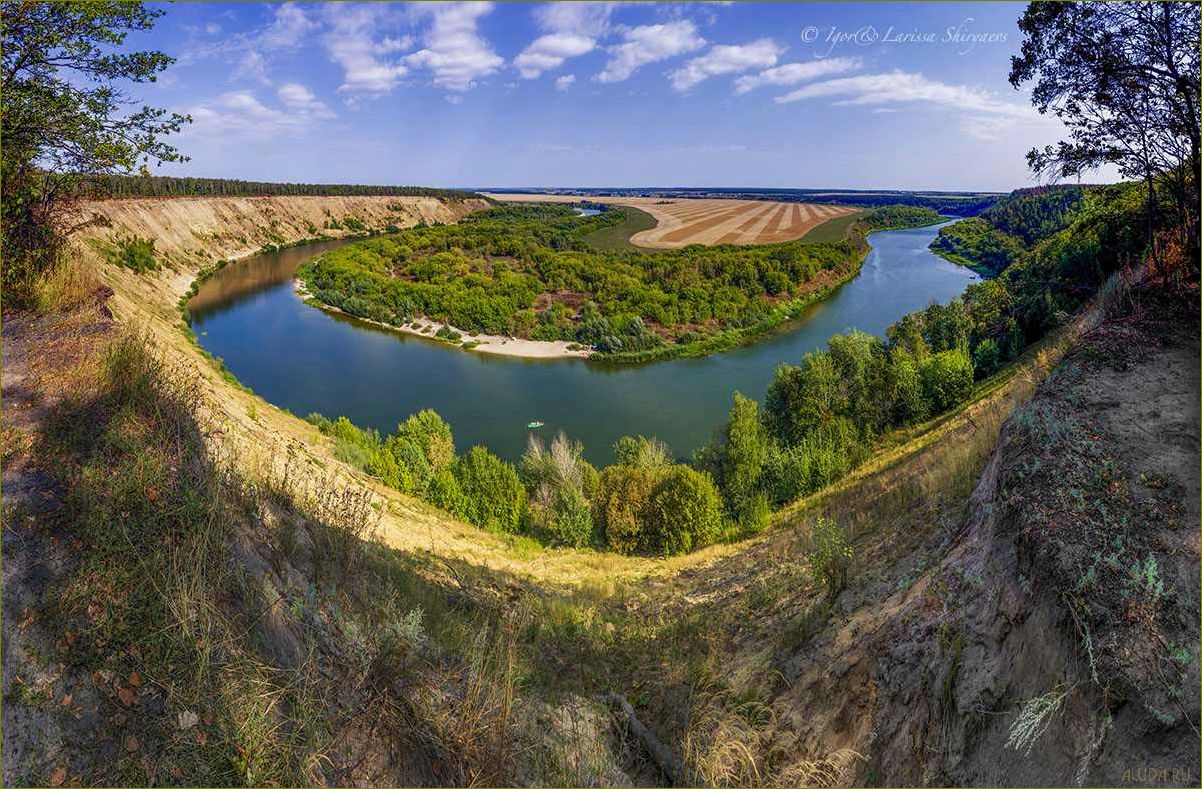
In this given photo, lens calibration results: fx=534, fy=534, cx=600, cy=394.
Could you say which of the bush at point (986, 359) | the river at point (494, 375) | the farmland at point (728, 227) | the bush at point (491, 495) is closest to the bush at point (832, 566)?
the bush at point (491, 495)

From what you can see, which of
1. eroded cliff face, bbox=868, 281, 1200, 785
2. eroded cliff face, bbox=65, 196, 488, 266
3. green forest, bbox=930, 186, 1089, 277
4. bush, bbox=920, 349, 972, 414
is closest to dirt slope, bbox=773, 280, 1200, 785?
eroded cliff face, bbox=868, 281, 1200, 785

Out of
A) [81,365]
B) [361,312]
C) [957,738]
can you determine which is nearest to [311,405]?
[361,312]

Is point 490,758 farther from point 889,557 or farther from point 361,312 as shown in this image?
point 361,312

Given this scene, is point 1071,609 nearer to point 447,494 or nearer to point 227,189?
point 447,494

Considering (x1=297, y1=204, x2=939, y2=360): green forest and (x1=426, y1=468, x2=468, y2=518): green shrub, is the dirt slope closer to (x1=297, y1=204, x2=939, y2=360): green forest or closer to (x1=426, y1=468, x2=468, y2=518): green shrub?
(x1=426, y1=468, x2=468, y2=518): green shrub

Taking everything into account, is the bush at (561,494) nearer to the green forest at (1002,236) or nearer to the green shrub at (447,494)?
the green shrub at (447,494)

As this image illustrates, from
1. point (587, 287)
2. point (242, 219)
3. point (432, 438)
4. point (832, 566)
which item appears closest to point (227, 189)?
point (242, 219)
